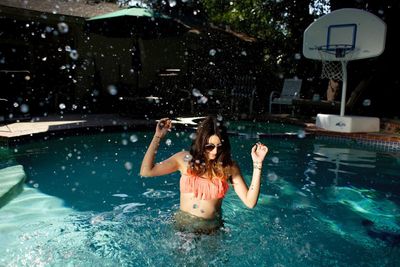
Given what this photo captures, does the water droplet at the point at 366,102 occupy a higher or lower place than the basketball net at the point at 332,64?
lower

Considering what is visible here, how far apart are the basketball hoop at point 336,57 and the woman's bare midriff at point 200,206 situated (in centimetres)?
840

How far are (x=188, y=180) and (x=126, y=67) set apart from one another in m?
11.3

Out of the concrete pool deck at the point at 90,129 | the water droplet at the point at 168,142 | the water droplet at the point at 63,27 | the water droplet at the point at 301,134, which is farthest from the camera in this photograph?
the water droplet at the point at 63,27

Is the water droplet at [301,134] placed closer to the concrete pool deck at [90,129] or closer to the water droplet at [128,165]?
the concrete pool deck at [90,129]

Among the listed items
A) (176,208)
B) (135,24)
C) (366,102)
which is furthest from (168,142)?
(366,102)

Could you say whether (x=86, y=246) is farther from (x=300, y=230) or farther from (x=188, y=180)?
(x=300, y=230)

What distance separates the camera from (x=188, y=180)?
2703 millimetres

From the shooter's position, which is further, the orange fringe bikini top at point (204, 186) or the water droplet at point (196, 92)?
the water droplet at point (196, 92)

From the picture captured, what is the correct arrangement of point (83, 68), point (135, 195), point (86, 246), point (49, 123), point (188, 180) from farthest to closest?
point (83, 68), point (49, 123), point (135, 195), point (86, 246), point (188, 180)

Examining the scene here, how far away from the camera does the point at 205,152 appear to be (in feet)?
8.32

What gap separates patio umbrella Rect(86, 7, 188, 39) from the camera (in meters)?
9.89

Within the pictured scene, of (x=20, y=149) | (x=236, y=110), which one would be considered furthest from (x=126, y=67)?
(x=20, y=149)

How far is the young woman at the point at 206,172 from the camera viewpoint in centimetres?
246

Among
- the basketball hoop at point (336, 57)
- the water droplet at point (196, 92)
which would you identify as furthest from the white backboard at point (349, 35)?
the water droplet at point (196, 92)
